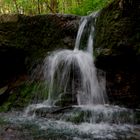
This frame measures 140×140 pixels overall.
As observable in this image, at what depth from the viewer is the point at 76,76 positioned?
8055 mm

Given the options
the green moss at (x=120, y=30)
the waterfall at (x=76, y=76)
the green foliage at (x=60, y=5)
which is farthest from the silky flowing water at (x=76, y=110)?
the green foliage at (x=60, y=5)

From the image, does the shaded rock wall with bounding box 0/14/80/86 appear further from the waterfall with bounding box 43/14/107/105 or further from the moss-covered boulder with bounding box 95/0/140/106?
the moss-covered boulder with bounding box 95/0/140/106

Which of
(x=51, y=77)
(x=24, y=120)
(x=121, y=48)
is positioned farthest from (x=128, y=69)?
(x=24, y=120)

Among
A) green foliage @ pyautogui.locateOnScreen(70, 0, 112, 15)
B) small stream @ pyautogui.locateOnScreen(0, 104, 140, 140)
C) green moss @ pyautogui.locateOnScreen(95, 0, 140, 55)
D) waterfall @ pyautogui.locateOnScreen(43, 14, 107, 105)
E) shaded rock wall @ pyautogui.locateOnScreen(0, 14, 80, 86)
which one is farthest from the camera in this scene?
green foliage @ pyautogui.locateOnScreen(70, 0, 112, 15)

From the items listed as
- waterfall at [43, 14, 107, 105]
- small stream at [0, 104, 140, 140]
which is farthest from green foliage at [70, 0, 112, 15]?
small stream at [0, 104, 140, 140]

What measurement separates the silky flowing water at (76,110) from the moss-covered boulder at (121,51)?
38cm

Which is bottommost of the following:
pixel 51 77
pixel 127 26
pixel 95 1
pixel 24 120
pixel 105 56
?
pixel 24 120

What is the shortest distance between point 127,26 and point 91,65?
63.1 inches

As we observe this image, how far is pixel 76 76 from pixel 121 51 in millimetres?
1598

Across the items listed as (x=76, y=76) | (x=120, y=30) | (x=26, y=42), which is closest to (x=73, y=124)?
(x=76, y=76)

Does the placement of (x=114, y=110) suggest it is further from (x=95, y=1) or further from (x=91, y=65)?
(x=95, y=1)

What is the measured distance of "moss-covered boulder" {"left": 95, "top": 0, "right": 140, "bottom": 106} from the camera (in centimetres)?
705

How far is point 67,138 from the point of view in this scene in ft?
16.5

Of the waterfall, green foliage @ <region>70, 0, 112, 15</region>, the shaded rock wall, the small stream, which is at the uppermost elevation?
green foliage @ <region>70, 0, 112, 15</region>
